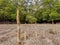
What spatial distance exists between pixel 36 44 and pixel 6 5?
31.1 m

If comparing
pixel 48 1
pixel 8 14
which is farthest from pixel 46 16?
pixel 8 14

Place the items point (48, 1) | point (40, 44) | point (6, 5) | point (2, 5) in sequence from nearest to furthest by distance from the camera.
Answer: point (40, 44), point (6, 5), point (2, 5), point (48, 1)

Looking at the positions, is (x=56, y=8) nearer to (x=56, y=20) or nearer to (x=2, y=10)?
(x=56, y=20)

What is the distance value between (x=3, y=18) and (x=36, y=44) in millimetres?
31398

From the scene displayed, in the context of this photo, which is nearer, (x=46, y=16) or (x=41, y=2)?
(x=46, y=16)

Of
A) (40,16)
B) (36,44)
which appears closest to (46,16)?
(40,16)

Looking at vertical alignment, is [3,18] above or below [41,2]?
→ below

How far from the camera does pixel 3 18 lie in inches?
1570

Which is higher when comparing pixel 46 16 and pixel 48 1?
pixel 48 1

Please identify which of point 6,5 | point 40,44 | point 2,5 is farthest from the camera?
point 2,5

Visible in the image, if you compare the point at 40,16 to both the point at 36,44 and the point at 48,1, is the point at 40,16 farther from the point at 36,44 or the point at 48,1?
the point at 36,44

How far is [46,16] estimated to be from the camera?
41.6 metres

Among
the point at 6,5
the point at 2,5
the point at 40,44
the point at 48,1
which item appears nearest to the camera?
the point at 40,44

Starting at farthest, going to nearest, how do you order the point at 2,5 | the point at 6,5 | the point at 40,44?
the point at 2,5 → the point at 6,5 → the point at 40,44
